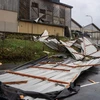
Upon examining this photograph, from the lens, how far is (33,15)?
104 ft

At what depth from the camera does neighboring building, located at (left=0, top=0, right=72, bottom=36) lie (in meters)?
27.4

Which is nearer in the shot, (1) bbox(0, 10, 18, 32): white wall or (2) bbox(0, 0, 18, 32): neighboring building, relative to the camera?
(1) bbox(0, 10, 18, 32): white wall

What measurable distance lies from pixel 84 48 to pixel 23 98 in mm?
10151

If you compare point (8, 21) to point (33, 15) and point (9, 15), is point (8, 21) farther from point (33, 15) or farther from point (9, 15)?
point (33, 15)

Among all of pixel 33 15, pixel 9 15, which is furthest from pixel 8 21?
pixel 33 15

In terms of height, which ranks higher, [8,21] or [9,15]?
[9,15]

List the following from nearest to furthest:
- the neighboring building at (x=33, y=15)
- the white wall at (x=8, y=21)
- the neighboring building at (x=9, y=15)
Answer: the white wall at (x=8, y=21), the neighboring building at (x=9, y=15), the neighboring building at (x=33, y=15)

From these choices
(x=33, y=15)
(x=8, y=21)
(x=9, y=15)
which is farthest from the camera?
(x=33, y=15)

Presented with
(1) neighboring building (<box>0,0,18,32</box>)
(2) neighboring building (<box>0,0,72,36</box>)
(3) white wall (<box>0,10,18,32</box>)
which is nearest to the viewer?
(3) white wall (<box>0,10,18,32</box>)

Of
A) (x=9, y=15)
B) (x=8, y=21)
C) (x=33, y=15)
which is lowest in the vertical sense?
(x=8, y=21)

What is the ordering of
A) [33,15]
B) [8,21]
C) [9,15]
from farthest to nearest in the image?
[33,15]
[9,15]
[8,21]

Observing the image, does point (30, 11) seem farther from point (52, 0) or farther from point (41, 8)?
point (52, 0)

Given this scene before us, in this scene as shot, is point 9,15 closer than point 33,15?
Yes

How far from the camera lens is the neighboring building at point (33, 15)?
89.9 ft
